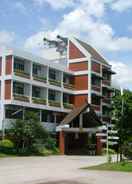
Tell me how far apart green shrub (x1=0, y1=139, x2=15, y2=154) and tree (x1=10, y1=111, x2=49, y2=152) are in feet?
3.70

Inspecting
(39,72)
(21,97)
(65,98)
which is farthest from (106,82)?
(21,97)

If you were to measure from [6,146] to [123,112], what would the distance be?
18.7 meters

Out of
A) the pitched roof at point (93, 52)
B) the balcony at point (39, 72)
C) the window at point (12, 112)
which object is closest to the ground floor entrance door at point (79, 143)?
the balcony at point (39, 72)

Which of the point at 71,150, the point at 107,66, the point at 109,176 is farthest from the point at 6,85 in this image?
the point at 109,176

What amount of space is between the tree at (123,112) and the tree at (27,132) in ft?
38.7

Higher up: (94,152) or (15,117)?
(15,117)

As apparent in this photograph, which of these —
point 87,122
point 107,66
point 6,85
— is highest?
point 107,66

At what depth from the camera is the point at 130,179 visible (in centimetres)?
1989

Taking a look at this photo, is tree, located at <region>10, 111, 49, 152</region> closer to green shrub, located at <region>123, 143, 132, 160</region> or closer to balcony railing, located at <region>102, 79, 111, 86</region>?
green shrub, located at <region>123, 143, 132, 160</region>

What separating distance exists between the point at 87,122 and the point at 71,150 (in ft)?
13.5

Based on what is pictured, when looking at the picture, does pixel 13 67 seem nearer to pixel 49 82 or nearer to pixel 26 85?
pixel 26 85

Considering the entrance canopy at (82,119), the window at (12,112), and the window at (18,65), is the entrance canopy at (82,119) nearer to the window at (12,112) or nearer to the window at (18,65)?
the window at (12,112)

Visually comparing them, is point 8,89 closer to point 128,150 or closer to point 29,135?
point 29,135

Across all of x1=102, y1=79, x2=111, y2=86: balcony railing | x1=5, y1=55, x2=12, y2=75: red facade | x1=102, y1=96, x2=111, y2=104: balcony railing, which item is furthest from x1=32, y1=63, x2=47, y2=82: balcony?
x1=102, y1=96, x2=111, y2=104: balcony railing
